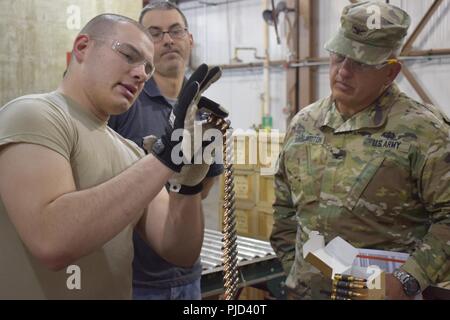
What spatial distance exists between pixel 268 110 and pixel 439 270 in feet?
13.8

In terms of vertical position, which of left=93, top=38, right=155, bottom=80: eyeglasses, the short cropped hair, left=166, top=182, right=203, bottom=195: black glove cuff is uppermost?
the short cropped hair

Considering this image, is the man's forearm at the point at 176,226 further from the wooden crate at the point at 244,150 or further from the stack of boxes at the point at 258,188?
the stack of boxes at the point at 258,188

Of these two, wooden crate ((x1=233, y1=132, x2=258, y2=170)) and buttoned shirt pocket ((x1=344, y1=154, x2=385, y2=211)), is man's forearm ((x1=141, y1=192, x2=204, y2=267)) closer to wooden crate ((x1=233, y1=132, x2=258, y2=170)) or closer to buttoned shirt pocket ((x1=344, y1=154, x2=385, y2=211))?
buttoned shirt pocket ((x1=344, y1=154, x2=385, y2=211))

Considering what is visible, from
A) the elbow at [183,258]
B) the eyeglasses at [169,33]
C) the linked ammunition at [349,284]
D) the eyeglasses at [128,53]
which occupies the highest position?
the eyeglasses at [169,33]

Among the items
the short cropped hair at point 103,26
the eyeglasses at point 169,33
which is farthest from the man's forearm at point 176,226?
the eyeglasses at point 169,33

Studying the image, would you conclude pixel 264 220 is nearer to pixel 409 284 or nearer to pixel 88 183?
pixel 409 284

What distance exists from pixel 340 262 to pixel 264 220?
2.46 metres

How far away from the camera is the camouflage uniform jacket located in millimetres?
1475

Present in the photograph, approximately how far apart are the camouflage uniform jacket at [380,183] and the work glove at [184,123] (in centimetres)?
79

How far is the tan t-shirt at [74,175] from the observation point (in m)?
0.96

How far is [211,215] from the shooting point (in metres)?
4.41

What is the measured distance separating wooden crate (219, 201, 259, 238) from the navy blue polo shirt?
2.42 m

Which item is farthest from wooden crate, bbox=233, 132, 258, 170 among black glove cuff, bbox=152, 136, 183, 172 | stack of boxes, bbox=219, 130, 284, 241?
black glove cuff, bbox=152, 136, 183, 172

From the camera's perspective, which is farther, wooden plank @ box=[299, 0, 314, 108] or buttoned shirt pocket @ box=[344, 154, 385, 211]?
wooden plank @ box=[299, 0, 314, 108]
